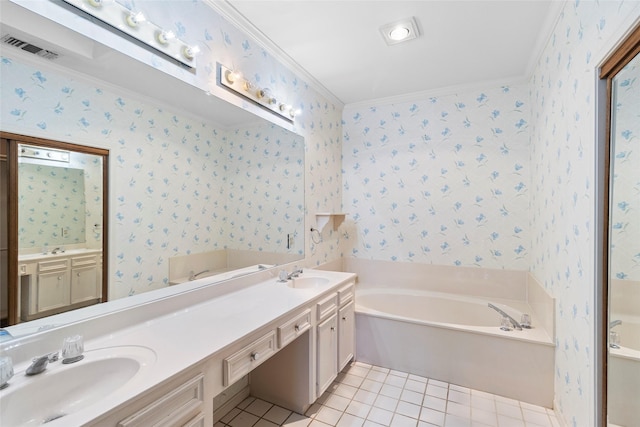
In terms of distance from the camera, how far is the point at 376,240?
325 cm

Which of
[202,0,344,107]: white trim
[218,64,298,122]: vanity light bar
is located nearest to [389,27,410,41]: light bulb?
[202,0,344,107]: white trim

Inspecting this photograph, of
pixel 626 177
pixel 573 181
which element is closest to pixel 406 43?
pixel 573 181

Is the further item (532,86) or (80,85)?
(532,86)

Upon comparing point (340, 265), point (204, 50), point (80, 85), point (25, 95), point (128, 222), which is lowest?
point (340, 265)

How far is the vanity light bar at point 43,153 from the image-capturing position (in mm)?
1010

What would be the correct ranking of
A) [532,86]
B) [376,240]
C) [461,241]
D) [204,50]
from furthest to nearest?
[376,240] < [461,241] < [532,86] < [204,50]

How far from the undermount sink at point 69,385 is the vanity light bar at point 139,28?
1.29 meters

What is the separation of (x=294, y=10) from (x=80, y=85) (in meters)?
1.23

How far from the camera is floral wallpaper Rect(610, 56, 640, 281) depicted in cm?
114

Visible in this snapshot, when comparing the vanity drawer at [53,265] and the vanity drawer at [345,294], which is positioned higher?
the vanity drawer at [53,265]

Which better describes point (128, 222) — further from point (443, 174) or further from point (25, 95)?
point (443, 174)

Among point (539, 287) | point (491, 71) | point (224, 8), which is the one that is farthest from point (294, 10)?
point (539, 287)

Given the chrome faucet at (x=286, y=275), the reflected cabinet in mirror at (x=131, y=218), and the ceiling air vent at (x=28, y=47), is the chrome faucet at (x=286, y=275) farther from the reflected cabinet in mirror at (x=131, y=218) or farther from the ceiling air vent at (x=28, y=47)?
the ceiling air vent at (x=28, y=47)

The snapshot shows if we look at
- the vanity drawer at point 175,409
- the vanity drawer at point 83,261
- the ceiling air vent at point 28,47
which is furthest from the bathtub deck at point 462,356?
the ceiling air vent at point 28,47
